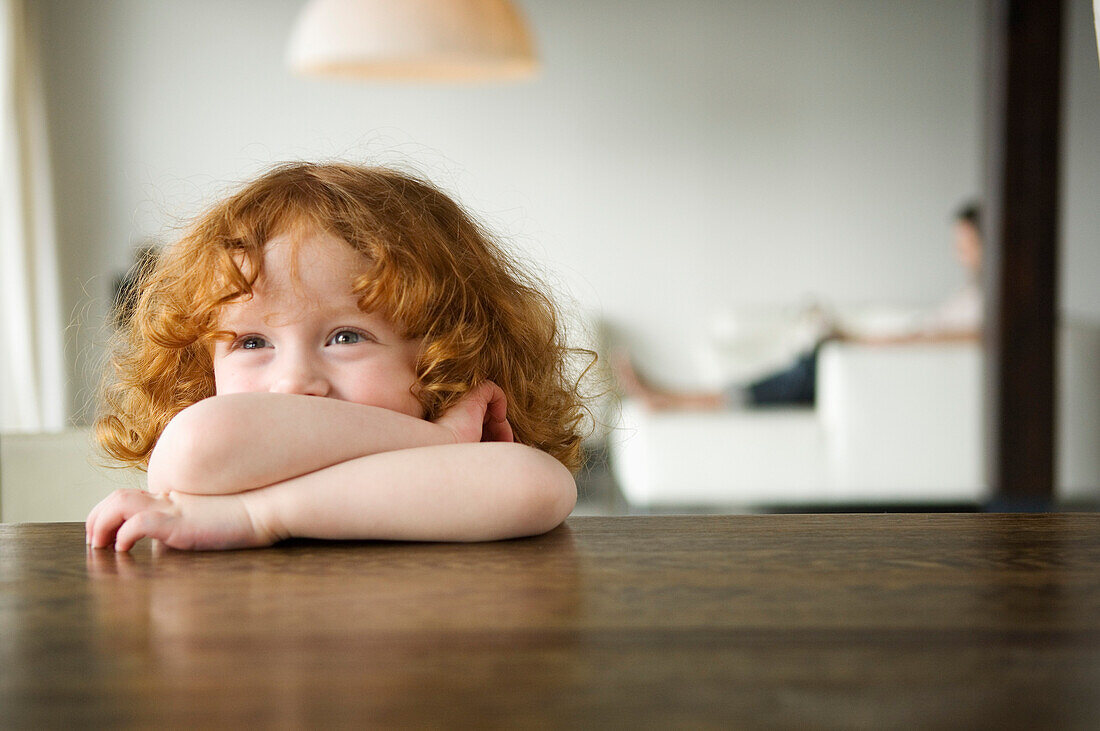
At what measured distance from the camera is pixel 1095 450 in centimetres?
339

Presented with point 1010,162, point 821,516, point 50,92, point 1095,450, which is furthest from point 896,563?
point 50,92

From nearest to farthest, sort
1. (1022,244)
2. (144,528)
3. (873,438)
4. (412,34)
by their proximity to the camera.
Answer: (144,528)
(412,34)
(1022,244)
(873,438)

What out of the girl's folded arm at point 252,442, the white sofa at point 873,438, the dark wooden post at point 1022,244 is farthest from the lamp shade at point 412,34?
the girl's folded arm at point 252,442

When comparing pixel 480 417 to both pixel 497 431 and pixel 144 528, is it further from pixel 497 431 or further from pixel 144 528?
pixel 144 528

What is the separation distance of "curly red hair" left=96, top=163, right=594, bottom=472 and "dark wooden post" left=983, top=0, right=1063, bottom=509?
281 cm

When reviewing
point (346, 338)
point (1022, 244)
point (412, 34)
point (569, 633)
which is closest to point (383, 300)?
point (346, 338)

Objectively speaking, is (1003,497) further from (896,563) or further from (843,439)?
(896,563)

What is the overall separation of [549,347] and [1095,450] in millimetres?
3201

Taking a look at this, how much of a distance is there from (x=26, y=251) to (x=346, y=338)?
4.25 m

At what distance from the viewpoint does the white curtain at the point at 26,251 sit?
4.19 meters

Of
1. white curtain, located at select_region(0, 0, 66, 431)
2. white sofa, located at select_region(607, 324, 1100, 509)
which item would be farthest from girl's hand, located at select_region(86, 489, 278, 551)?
white curtain, located at select_region(0, 0, 66, 431)

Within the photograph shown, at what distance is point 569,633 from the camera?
309 mm

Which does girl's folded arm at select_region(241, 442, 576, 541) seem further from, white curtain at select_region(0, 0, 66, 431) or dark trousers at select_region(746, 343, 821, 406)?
white curtain at select_region(0, 0, 66, 431)

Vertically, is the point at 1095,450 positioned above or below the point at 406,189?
below
